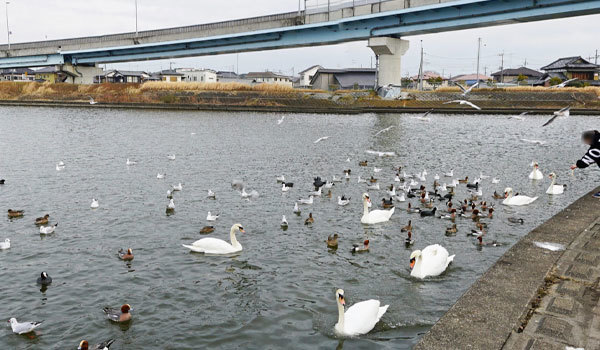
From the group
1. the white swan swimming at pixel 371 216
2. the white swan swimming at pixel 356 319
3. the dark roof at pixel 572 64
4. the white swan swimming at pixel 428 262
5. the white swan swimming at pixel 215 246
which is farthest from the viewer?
the dark roof at pixel 572 64

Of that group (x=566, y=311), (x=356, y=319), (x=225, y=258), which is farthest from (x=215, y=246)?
(x=566, y=311)

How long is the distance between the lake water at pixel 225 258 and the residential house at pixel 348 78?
7434cm

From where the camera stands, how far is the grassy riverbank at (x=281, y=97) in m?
69.8

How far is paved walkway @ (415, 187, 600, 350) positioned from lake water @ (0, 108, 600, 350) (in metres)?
1.41

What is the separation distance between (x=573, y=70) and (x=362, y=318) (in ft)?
344

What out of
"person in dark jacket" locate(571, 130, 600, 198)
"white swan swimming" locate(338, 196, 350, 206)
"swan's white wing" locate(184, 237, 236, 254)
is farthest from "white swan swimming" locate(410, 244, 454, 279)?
"white swan swimming" locate(338, 196, 350, 206)

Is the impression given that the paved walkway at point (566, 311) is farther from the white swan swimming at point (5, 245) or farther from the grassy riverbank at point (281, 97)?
the grassy riverbank at point (281, 97)

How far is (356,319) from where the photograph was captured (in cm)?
862

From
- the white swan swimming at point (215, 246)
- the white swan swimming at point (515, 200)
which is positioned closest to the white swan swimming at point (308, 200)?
the white swan swimming at point (215, 246)

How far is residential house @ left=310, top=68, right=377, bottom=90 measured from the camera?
104625mm

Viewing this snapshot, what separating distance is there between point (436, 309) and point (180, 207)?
1118cm

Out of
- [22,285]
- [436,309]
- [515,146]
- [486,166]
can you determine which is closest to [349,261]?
[436,309]

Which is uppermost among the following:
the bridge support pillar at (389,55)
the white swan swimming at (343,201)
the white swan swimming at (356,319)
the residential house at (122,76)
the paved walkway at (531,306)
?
the residential house at (122,76)

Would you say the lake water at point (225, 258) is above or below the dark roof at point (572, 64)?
below
